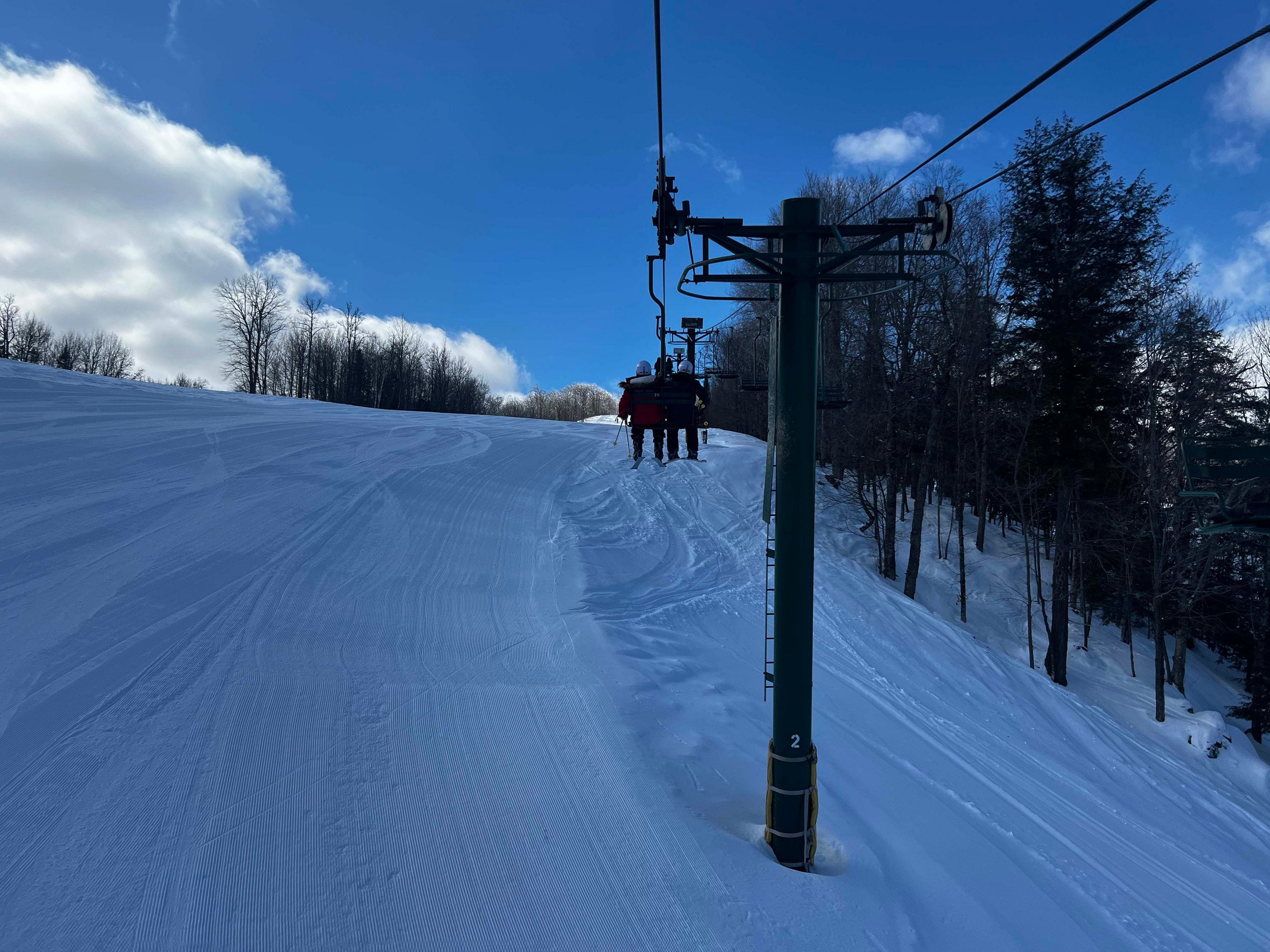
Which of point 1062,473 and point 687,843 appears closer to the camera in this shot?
point 687,843

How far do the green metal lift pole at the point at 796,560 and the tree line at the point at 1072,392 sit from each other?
47.2 feet

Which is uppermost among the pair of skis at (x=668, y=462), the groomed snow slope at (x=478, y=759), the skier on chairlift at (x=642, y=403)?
the skier on chairlift at (x=642, y=403)

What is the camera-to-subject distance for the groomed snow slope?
3.40 meters

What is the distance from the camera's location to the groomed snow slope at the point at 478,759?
340cm

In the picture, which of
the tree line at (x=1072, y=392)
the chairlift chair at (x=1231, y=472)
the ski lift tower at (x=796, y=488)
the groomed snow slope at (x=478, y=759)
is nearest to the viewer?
the groomed snow slope at (x=478, y=759)

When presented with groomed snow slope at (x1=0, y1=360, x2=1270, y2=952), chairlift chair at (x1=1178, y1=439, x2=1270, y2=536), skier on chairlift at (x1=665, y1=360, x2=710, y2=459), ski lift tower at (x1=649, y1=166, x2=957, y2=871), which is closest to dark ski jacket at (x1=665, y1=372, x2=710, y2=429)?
skier on chairlift at (x1=665, y1=360, x2=710, y2=459)

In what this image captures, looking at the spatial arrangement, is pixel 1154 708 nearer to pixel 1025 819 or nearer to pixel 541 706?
pixel 1025 819

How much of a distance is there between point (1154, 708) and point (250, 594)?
22949mm

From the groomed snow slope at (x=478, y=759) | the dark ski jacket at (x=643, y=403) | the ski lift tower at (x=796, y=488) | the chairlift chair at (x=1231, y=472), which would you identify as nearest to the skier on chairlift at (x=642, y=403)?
the dark ski jacket at (x=643, y=403)

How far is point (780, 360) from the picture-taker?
413 cm

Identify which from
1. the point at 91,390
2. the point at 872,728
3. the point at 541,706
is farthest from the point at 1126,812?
the point at 91,390

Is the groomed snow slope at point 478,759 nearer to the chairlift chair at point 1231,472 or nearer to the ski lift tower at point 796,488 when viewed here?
the ski lift tower at point 796,488

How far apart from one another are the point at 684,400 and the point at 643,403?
37.4 inches

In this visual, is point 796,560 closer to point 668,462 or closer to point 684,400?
point 684,400
